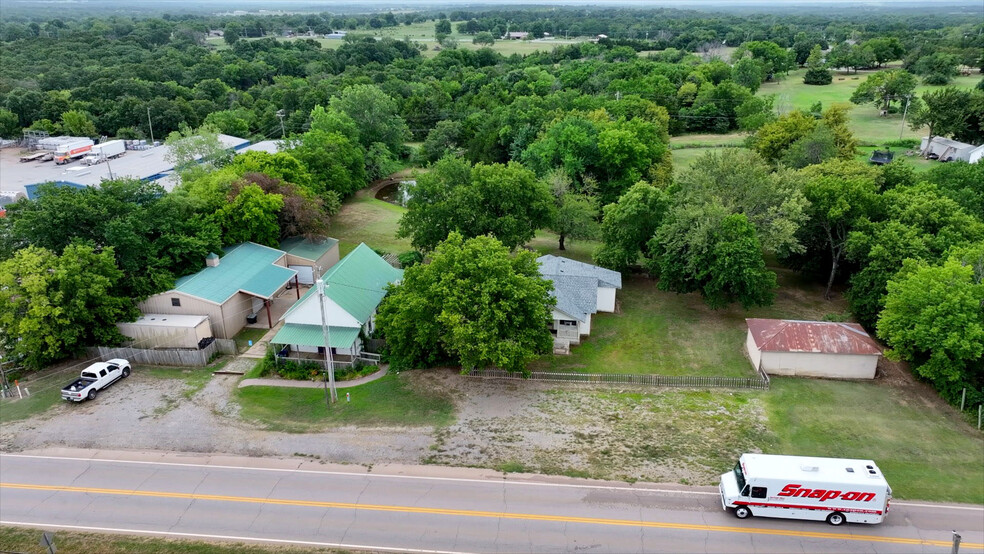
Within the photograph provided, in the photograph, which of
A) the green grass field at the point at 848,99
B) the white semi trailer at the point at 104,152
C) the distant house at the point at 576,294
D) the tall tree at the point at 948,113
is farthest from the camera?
the green grass field at the point at 848,99

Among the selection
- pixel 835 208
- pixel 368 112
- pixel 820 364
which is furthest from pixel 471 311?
pixel 368 112

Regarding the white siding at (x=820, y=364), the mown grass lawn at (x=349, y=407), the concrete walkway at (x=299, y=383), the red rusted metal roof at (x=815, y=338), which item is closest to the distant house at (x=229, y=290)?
the concrete walkway at (x=299, y=383)

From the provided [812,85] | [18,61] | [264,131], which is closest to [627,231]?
[264,131]

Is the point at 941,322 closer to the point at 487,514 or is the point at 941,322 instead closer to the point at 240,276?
the point at 487,514

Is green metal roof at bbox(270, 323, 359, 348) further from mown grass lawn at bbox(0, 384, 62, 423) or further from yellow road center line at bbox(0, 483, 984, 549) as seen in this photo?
mown grass lawn at bbox(0, 384, 62, 423)

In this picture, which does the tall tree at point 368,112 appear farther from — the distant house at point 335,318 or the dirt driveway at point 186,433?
the dirt driveway at point 186,433

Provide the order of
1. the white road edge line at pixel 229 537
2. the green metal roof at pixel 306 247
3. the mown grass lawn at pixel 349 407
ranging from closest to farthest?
the white road edge line at pixel 229 537, the mown grass lawn at pixel 349 407, the green metal roof at pixel 306 247

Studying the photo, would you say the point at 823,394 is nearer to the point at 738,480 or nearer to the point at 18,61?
the point at 738,480
